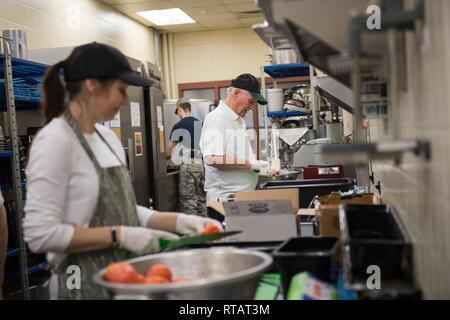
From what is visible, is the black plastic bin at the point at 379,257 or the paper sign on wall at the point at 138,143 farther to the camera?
the paper sign on wall at the point at 138,143

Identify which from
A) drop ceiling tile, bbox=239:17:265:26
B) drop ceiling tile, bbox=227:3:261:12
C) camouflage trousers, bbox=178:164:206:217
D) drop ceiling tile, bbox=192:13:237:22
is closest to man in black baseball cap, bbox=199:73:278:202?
camouflage trousers, bbox=178:164:206:217

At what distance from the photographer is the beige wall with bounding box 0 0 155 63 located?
5473mm

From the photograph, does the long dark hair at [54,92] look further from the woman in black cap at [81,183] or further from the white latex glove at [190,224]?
the white latex glove at [190,224]

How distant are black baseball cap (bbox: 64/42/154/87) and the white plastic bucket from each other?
4.09 metres

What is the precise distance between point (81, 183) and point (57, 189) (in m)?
0.11

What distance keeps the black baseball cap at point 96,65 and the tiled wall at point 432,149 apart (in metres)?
0.91

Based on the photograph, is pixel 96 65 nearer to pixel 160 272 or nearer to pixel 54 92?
pixel 54 92

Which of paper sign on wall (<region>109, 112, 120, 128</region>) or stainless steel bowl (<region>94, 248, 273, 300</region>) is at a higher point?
paper sign on wall (<region>109, 112, 120, 128</region>)

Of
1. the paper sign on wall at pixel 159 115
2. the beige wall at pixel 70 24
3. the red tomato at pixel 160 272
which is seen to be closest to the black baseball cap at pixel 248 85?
the paper sign on wall at pixel 159 115

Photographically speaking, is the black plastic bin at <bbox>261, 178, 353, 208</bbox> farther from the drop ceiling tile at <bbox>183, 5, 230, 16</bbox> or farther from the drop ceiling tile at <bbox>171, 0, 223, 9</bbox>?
the drop ceiling tile at <bbox>183, 5, 230, 16</bbox>

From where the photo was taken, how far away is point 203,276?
65.1 inches

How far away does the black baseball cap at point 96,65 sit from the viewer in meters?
1.86

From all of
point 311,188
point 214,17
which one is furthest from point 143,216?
point 214,17
